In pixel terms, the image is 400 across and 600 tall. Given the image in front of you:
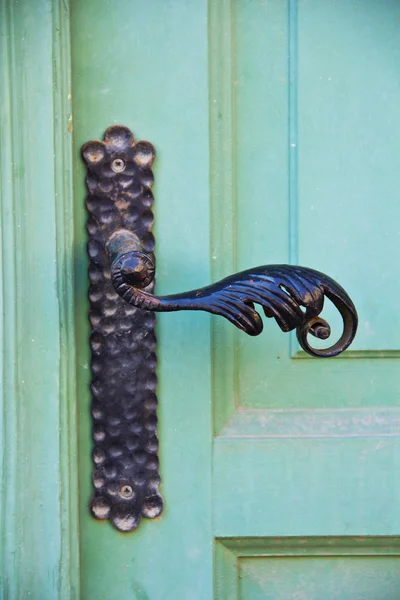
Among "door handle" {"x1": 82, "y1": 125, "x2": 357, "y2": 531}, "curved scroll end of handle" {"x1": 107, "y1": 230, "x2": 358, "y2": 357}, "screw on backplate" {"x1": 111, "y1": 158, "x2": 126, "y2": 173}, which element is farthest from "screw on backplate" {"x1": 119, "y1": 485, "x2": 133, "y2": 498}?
"screw on backplate" {"x1": 111, "y1": 158, "x2": 126, "y2": 173}

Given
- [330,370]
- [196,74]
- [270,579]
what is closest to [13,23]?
[196,74]

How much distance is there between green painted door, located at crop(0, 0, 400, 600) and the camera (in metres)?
0.66

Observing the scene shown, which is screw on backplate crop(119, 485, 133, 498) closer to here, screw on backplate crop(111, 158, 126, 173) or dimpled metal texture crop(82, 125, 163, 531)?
dimpled metal texture crop(82, 125, 163, 531)

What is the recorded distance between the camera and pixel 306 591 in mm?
A: 702

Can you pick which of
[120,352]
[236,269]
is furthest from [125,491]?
[236,269]

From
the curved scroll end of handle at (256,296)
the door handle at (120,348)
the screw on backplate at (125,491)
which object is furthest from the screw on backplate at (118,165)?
the screw on backplate at (125,491)

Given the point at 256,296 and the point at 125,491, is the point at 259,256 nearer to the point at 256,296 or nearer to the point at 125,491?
the point at 256,296

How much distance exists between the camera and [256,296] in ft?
1.86

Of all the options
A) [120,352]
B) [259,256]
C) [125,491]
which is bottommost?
[125,491]

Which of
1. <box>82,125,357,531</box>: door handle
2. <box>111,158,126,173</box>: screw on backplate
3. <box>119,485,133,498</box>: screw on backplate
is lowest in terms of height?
<box>119,485,133,498</box>: screw on backplate

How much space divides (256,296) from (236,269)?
119mm

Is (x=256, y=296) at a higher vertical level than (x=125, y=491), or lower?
higher

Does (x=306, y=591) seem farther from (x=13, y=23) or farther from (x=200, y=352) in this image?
(x=13, y=23)

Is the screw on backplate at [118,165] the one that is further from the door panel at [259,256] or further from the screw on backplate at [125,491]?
the screw on backplate at [125,491]
